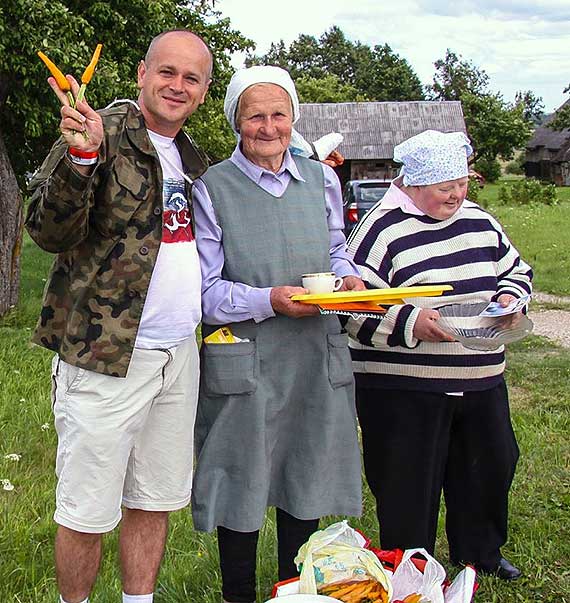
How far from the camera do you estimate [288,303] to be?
9.29 ft

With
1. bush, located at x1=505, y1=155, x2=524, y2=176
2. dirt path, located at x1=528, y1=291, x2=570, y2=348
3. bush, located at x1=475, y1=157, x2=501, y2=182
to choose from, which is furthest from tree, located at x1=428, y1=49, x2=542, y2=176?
dirt path, located at x1=528, y1=291, x2=570, y2=348

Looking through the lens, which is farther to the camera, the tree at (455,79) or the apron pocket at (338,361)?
the tree at (455,79)

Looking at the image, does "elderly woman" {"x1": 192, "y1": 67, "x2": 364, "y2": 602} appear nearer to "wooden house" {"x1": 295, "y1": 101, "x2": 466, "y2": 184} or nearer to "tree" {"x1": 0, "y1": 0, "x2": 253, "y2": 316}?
"tree" {"x1": 0, "y1": 0, "x2": 253, "y2": 316}

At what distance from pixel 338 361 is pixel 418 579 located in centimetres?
79

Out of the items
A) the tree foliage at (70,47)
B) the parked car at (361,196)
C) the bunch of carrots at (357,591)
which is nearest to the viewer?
the bunch of carrots at (357,591)

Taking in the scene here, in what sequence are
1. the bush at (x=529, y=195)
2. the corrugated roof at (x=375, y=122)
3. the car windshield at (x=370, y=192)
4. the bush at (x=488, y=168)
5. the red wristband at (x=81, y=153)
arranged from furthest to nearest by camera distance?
1. the bush at (x=488, y=168)
2. the corrugated roof at (x=375, y=122)
3. the bush at (x=529, y=195)
4. the car windshield at (x=370, y=192)
5. the red wristband at (x=81, y=153)

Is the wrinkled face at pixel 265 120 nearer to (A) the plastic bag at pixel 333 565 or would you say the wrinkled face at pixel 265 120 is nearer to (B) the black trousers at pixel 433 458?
(B) the black trousers at pixel 433 458

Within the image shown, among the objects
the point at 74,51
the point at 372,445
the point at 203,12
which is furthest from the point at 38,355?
the point at 203,12

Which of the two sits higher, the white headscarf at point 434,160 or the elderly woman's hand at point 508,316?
the white headscarf at point 434,160

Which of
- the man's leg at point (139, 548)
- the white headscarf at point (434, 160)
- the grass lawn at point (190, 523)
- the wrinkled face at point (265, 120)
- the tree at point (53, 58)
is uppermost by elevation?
the tree at point (53, 58)

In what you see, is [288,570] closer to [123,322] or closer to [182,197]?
[123,322]

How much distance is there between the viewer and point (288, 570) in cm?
321

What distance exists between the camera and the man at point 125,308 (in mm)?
2654

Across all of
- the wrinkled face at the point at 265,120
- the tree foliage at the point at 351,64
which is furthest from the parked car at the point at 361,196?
the tree foliage at the point at 351,64
